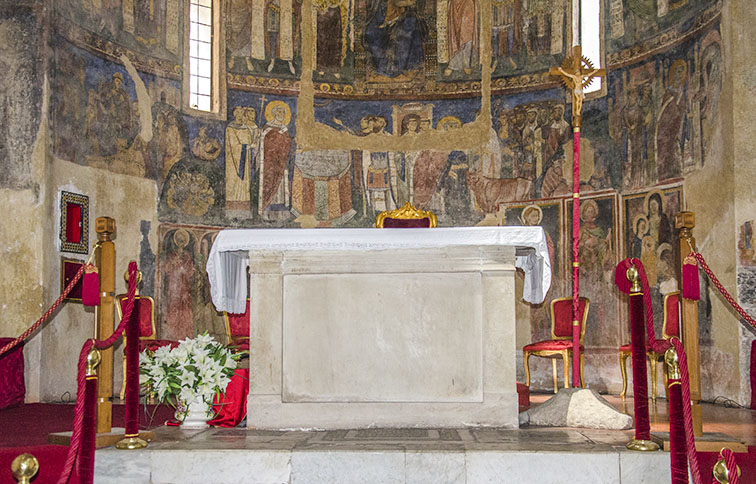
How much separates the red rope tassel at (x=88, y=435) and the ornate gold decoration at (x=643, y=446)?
2.97 m

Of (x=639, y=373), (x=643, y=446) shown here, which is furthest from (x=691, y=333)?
(x=643, y=446)

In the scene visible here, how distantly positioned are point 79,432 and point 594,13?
9461 millimetres

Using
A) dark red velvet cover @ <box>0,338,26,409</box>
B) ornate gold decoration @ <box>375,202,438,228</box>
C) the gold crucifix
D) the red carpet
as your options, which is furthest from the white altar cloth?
dark red velvet cover @ <box>0,338,26,409</box>

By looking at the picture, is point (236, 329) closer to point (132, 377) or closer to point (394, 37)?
point (132, 377)

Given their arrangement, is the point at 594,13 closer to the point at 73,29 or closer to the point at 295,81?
the point at 295,81

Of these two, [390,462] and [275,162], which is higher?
[275,162]

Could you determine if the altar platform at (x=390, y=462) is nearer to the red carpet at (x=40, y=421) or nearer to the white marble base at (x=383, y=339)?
the white marble base at (x=383, y=339)

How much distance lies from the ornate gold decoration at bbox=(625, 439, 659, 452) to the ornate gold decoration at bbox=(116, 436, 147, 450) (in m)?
2.89

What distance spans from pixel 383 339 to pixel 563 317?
4.25 m

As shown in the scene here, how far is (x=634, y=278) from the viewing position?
15.4 feet

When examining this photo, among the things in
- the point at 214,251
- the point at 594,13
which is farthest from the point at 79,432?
the point at 594,13

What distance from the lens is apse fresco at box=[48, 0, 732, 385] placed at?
31.2 feet

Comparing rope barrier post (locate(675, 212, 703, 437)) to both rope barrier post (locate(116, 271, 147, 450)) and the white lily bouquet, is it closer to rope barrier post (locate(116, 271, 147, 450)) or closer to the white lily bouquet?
the white lily bouquet

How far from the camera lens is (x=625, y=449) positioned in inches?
173
